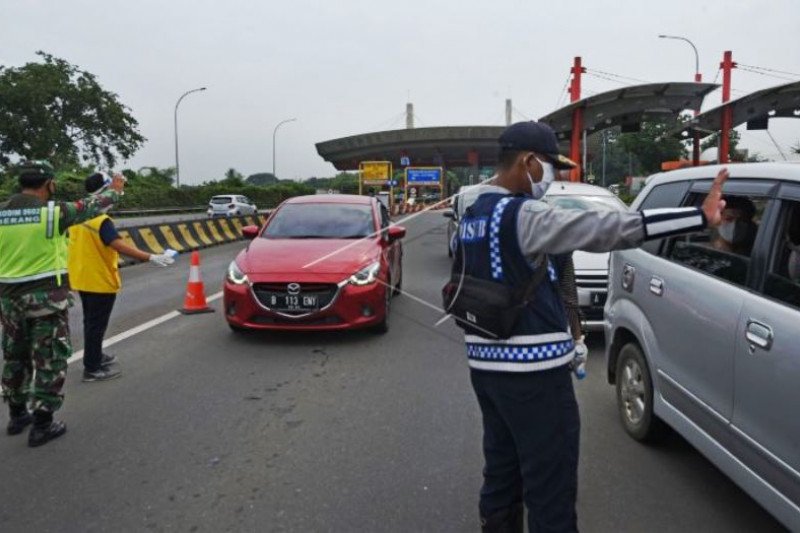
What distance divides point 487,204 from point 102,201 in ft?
11.9

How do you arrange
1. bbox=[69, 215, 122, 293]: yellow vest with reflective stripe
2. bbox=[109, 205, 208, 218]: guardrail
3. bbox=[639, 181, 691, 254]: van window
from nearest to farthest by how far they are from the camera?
bbox=[639, 181, 691, 254]: van window → bbox=[69, 215, 122, 293]: yellow vest with reflective stripe → bbox=[109, 205, 208, 218]: guardrail

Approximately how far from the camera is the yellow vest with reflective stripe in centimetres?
572

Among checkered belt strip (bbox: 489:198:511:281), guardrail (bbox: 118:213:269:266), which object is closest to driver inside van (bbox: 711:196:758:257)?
checkered belt strip (bbox: 489:198:511:281)

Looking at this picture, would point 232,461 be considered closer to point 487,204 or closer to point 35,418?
point 35,418

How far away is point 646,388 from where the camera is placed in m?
4.09

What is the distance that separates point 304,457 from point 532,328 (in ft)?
7.29

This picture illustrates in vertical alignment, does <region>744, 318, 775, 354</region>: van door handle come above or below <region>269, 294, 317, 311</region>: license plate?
above

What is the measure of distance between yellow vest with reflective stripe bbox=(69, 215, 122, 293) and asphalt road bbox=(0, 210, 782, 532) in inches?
32.2

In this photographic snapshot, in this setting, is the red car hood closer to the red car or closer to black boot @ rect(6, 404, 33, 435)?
the red car

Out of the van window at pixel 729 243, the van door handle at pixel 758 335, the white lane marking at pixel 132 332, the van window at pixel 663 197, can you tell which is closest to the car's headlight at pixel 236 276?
the white lane marking at pixel 132 332

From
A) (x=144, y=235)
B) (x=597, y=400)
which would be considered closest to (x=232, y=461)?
(x=597, y=400)

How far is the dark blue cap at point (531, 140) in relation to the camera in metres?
2.41

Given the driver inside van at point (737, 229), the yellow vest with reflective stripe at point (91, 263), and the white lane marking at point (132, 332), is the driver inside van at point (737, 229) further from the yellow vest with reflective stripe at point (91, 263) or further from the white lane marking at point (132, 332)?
the white lane marking at point (132, 332)

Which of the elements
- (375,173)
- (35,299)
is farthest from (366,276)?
(375,173)
